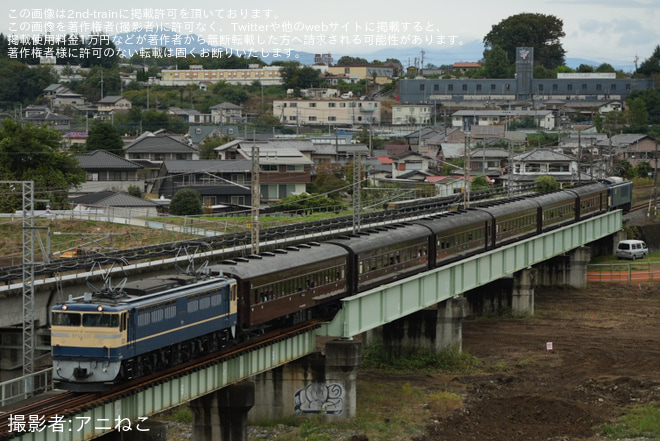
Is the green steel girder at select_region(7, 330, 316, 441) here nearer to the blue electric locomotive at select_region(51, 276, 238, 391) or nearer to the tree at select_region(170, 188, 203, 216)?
the blue electric locomotive at select_region(51, 276, 238, 391)

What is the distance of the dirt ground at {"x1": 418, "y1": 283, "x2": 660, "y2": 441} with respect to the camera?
3644cm

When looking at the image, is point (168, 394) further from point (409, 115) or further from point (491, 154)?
point (409, 115)

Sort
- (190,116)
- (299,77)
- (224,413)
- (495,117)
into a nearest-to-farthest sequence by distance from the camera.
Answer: (224,413)
(190,116)
(495,117)
(299,77)

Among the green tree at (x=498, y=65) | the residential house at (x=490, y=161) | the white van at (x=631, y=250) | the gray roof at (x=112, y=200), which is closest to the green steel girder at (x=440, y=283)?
the white van at (x=631, y=250)

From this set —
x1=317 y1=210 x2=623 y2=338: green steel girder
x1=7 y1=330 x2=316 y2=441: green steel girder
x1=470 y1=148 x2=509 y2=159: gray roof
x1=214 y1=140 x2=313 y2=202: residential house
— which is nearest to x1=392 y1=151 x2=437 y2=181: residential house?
x1=470 y1=148 x2=509 y2=159: gray roof

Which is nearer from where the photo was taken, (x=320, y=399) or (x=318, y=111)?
(x=320, y=399)

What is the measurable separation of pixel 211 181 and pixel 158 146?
20126 mm

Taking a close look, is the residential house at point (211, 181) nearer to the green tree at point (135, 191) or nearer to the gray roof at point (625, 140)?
the green tree at point (135, 191)

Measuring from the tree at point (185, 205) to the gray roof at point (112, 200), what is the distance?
1.54m

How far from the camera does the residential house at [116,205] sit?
235 feet

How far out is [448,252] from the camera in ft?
152

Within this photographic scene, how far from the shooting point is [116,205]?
75.1 m

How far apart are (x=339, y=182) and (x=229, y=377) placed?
215 ft

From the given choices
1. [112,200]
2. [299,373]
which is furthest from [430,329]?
[112,200]
